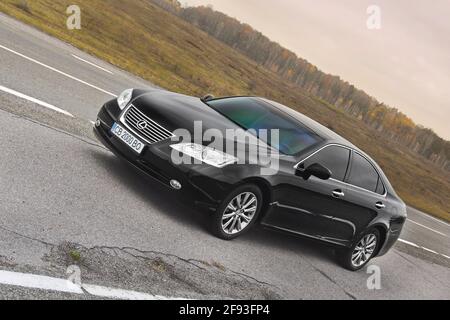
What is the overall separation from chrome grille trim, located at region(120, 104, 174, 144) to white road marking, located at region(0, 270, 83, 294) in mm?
2526

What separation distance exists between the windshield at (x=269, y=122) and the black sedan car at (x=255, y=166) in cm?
2

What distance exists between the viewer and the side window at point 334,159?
6.84 m

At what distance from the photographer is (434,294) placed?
335 inches

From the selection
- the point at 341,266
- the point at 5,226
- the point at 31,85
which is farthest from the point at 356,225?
the point at 31,85

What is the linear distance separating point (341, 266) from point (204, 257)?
3246mm

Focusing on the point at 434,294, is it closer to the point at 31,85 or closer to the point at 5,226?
the point at 5,226

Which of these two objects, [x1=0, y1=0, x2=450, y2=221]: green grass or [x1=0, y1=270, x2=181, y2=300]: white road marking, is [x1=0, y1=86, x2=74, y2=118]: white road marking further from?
[x1=0, y1=0, x2=450, y2=221]: green grass

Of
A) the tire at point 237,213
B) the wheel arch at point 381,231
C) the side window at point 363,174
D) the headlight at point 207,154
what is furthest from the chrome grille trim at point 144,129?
the wheel arch at point 381,231

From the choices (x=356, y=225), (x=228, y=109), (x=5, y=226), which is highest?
(x=228, y=109)

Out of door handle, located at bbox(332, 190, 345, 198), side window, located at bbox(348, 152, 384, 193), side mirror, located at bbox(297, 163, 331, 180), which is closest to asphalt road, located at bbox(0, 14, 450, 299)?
door handle, located at bbox(332, 190, 345, 198)

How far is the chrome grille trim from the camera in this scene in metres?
5.97

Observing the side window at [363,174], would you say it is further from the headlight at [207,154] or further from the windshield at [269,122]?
the headlight at [207,154]

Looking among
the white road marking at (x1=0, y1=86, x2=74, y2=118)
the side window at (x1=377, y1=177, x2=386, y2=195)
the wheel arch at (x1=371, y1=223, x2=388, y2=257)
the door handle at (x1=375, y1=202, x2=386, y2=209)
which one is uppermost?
the side window at (x1=377, y1=177, x2=386, y2=195)

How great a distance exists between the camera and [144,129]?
6141 millimetres
